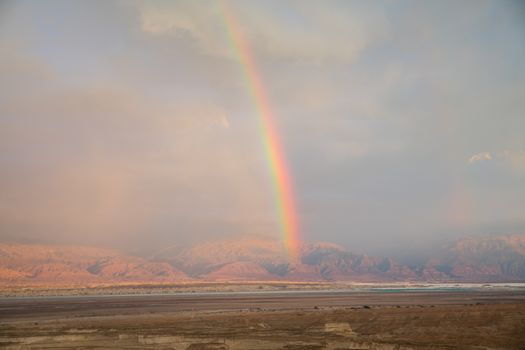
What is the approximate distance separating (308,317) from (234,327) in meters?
11.5

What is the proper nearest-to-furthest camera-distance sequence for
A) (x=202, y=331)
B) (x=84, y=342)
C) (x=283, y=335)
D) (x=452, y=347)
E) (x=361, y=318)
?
(x=452, y=347)
(x=84, y=342)
(x=283, y=335)
(x=202, y=331)
(x=361, y=318)

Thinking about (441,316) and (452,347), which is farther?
(441,316)

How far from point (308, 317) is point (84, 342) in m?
24.6

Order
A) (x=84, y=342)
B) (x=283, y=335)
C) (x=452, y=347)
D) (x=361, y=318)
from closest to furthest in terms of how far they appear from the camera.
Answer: (x=452, y=347)
(x=84, y=342)
(x=283, y=335)
(x=361, y=318)

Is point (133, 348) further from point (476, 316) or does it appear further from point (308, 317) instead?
point (476, 316)

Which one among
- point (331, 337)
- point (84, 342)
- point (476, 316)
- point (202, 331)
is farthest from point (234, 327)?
point (476, 316)

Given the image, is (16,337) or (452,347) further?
(16,337)

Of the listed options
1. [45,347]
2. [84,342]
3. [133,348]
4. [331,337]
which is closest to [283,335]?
[331,337]

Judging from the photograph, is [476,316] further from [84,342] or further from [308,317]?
[84,342]

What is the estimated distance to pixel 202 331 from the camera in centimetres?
4125

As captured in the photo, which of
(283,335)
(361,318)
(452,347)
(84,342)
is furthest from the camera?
(361,318)

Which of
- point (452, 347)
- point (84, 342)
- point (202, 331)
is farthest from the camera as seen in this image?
point (202, 331)

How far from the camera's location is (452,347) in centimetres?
3206

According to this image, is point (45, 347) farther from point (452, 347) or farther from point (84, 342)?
point (452, 347)
